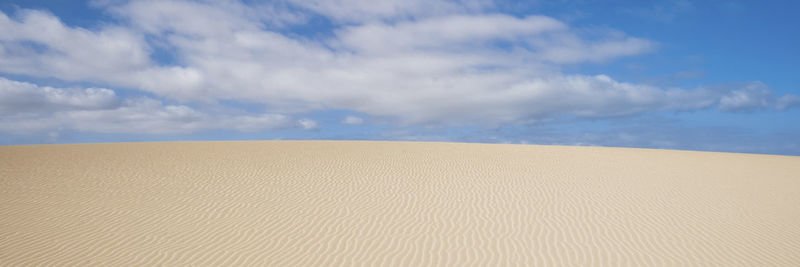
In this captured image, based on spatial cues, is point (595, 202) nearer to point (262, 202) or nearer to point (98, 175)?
point (262, 202)

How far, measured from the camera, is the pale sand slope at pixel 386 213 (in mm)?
9094

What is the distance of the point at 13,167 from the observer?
20.5 m

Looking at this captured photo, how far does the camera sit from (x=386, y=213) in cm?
1269

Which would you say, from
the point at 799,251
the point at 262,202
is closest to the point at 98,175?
the point at 262,202

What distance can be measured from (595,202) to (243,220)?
10554 millimetres

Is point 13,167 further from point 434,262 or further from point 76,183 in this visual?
point 434,262

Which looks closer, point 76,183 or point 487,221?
point 487,221

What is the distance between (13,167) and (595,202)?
79.0ft

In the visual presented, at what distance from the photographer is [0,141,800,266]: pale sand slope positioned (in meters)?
A: 9.09

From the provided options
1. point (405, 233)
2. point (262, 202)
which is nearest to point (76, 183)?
point (262, 202)

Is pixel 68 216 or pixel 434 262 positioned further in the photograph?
pixel 68 216

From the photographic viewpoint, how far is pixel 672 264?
8711 mm

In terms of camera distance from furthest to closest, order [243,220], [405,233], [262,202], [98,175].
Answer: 1. [98,175]
2. [262,202]
3. [243,220]
4. [405,233]

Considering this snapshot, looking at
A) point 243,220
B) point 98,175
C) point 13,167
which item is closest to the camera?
point 243,220
